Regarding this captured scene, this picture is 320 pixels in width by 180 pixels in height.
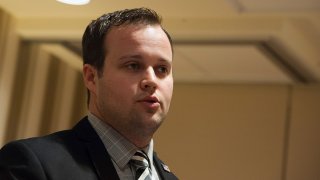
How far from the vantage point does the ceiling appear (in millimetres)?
2418

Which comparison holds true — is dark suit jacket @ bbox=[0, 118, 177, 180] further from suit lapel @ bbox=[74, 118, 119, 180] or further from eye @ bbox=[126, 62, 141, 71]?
eye @ bbox=[126, 62, 141, 71]

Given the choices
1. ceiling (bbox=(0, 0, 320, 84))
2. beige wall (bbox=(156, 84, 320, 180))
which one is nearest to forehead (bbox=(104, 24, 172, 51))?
ceiling (bbox=(0, 0, 320, 84))

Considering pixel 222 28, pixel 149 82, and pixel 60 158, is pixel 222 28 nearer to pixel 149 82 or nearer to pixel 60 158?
pixel 149 82

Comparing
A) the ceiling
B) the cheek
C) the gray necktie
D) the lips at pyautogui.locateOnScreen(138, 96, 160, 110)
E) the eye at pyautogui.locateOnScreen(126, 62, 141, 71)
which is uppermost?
the ceiling

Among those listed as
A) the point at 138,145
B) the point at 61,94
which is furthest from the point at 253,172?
the point at 138,145

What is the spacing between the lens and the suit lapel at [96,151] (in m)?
1.04

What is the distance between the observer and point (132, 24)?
1183 mm

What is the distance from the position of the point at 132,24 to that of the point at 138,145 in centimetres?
27

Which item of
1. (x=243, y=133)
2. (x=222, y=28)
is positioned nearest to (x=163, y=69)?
(x=222, y=28)

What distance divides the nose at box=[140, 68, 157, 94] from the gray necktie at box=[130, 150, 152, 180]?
145 millimetres

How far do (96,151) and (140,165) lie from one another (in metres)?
0.11

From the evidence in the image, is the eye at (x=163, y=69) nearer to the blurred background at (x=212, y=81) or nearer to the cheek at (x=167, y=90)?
the cheek at (x=167, y=90)

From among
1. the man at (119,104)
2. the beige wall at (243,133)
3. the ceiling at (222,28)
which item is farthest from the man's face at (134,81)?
the beige wall at (243,133)

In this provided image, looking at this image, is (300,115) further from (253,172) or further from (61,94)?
(61,94)
